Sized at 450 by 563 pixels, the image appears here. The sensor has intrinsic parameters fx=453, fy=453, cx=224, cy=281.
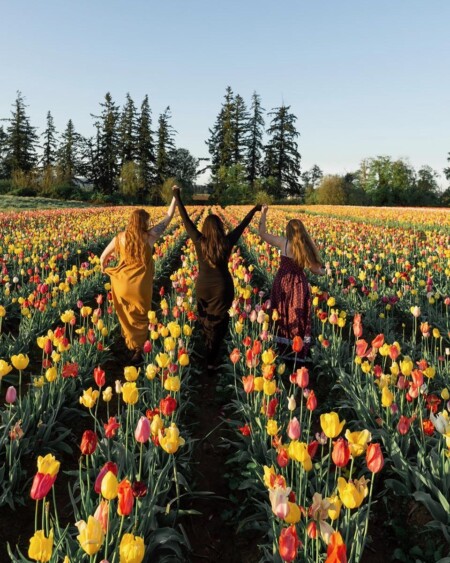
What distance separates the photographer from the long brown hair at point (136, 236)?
485 centimetres

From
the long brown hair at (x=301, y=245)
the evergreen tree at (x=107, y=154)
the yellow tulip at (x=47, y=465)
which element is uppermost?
the evergreen tree at (x=107, y=154)

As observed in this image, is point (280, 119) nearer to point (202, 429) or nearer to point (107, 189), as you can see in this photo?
point (107, 189)

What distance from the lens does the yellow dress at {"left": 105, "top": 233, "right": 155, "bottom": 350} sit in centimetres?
504

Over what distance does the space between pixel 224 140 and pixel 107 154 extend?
18.8 m

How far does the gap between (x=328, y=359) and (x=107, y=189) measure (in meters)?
64.4

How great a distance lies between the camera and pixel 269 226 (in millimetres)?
16688

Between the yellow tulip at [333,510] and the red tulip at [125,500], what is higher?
the red tulip at [125,500]

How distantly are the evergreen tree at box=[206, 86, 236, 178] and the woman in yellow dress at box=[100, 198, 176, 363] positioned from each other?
6824cm

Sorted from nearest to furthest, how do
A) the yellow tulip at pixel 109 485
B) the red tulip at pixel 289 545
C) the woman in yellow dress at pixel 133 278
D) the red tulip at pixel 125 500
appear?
the red tulip at pixel 289 545, the red tulip at pixel 125 500, the yellow tulip at pixel 109 485, the woman in yellow dress at pixel 133 278

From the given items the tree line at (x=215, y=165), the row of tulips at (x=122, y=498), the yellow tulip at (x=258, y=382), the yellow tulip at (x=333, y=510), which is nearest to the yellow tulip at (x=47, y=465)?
the row of tulips at (x=122, y=498)

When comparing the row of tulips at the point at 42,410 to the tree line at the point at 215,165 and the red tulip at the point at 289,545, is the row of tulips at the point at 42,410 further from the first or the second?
the tree line at the point at 215,165

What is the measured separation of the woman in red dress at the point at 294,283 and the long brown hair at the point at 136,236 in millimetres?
1272

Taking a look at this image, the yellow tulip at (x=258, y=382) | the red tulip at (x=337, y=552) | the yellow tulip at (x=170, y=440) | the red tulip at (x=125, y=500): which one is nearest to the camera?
the red tulip at (x=337, y=552)

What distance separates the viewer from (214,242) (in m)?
4.79
